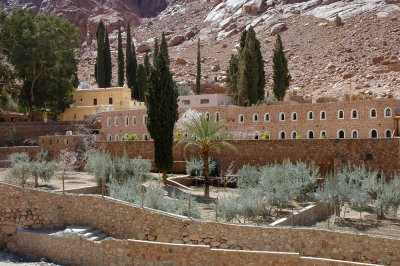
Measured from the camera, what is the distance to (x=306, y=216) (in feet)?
60.9

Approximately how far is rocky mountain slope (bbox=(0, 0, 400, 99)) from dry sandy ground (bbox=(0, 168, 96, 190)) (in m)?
33.1

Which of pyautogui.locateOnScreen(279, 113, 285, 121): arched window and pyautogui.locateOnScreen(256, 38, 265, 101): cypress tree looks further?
pyautogui.locateOnScreen(256, 38, 265, 101): cypress tree

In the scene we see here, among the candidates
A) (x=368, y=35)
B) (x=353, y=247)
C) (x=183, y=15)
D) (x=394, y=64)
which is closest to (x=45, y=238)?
(x=353, y=247)

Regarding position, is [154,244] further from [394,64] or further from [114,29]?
[114,29]

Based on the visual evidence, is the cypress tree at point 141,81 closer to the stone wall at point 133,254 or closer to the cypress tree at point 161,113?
the cypress tree at point 161,113

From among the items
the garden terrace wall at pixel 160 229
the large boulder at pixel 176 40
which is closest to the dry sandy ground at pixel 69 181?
the garden terrace wall at pixel 160 229

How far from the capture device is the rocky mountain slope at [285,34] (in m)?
60.1

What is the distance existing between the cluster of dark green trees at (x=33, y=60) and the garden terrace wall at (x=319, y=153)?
2025 centimetres

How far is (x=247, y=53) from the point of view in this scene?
39656mm

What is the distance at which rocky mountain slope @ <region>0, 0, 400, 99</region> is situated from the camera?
60094 mm

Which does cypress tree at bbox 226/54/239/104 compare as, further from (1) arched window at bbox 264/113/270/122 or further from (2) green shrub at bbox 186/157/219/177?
(2) green shrub at bbox 186/157/219/177

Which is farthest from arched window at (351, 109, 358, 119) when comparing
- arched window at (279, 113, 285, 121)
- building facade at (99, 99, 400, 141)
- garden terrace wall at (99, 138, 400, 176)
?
garden terrace wall at (99, 138, 400, 176)

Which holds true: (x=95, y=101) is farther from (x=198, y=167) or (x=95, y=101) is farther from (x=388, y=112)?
(x=388, y=112)

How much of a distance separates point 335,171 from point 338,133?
10.7 metres
